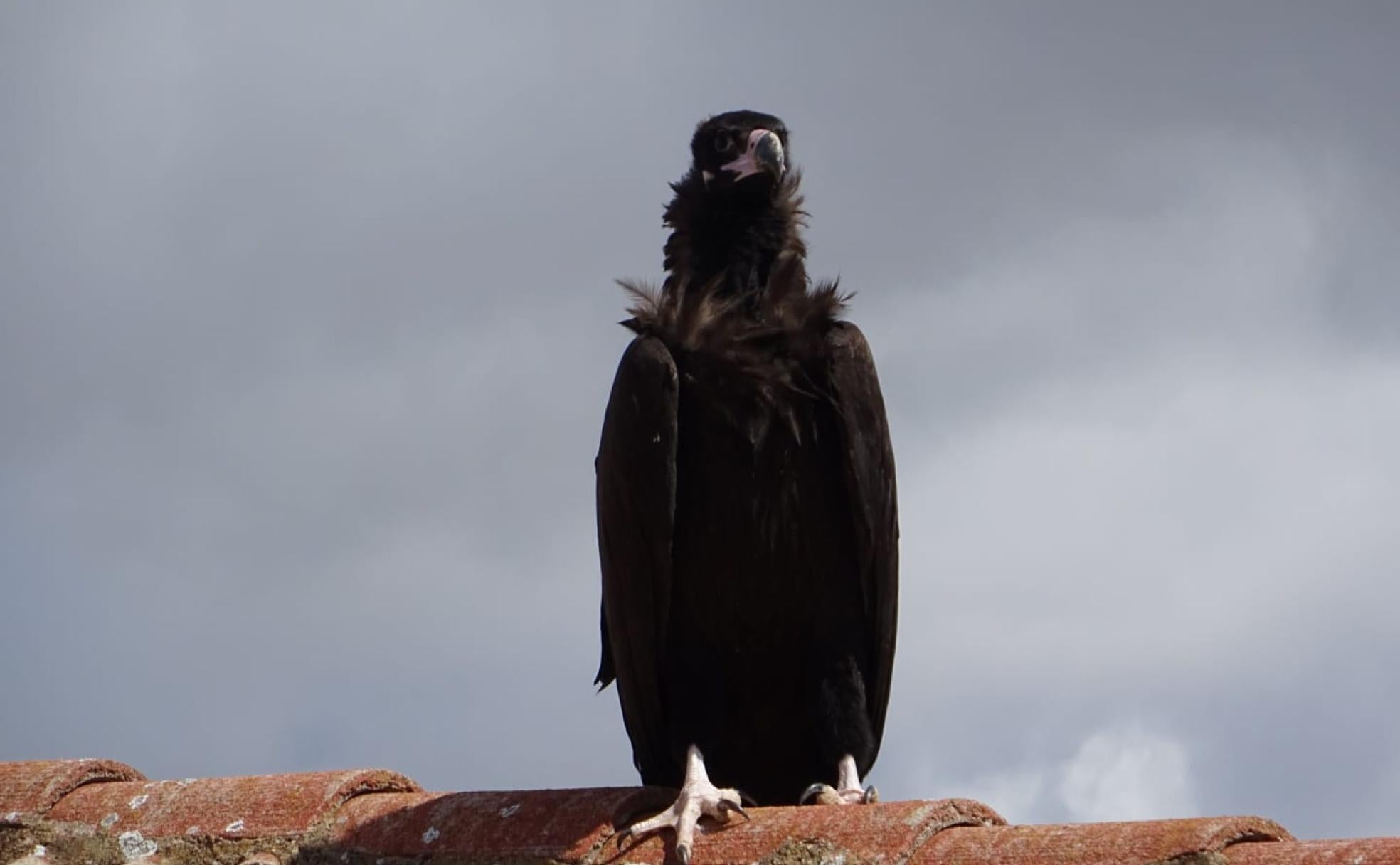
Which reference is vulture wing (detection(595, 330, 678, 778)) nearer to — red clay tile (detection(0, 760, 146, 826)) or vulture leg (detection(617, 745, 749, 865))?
vulture leg (detection(617, 745, 749, 865))

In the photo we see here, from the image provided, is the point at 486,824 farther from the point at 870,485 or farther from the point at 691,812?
the point at 870,485

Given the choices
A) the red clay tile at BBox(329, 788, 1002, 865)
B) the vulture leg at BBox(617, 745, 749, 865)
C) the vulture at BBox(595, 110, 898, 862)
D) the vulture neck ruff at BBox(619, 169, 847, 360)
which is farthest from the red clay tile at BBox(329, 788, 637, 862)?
the vulture neck ruff at BBox(619, 169, 847, 360)

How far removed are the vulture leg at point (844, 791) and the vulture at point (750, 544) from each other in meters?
0.01

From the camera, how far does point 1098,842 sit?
377 centimetres

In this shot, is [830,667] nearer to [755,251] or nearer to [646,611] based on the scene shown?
[646,611]

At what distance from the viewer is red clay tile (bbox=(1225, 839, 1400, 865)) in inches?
132

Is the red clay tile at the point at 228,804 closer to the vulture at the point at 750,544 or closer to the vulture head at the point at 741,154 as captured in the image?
the vulture at the point at 750,544

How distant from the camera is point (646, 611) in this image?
5172 millimetres

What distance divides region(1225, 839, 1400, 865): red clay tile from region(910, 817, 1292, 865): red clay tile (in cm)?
4

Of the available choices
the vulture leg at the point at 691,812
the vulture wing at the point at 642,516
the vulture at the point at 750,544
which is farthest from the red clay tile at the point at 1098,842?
the vulture wing at the point at 642,516

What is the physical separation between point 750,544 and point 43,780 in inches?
88.6

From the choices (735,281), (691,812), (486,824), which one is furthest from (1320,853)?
(735,281)

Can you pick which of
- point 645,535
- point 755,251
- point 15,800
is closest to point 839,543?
point 645,535

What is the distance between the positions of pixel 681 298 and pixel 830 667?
1187 mm
